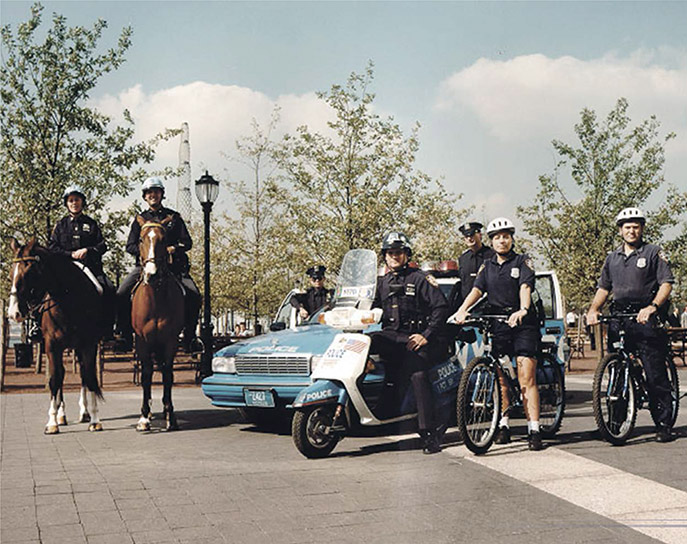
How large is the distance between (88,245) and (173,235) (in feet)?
5.02

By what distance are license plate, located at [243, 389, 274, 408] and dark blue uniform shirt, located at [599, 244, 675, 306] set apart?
3779mm

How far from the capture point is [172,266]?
10281mm

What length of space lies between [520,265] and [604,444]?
1969 millimetres

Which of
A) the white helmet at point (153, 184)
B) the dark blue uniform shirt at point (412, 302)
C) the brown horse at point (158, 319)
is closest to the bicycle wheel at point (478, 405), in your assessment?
the dark blue uniform shirt at point (412, 302)

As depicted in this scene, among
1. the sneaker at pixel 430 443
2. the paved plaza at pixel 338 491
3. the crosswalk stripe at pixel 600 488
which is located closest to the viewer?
the paved plaza at pixel 338 491

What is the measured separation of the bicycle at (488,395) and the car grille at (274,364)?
1889mm

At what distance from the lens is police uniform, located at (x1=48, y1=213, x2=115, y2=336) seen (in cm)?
1079

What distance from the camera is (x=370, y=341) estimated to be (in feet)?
26.6

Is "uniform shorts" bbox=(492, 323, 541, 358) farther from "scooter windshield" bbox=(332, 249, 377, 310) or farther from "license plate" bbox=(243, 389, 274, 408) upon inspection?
"license plate" bbox=(243, 389, 274, 408)

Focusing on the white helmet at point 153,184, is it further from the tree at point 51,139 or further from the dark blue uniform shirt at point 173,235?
the tree at point 51,139

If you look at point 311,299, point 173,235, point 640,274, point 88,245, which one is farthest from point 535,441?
point 311,299

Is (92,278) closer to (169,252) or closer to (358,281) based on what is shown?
(169,252)

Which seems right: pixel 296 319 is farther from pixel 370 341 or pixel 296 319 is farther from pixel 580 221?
pixel 580 221

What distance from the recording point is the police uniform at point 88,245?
1079cm
